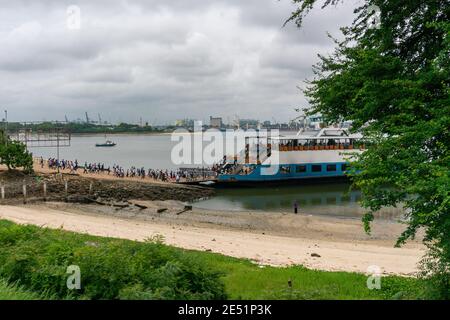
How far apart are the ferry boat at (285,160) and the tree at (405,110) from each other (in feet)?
119

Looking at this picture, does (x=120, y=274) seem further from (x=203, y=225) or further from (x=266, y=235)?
(x=203, y=225)

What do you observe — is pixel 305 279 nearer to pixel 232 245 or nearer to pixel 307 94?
pixel 307 94

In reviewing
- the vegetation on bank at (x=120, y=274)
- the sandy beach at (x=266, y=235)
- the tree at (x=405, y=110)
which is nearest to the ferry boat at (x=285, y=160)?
the sandy beach at (x=266, y=235)

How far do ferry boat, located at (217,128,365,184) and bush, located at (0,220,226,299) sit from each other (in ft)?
131

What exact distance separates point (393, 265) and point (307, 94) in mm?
9127

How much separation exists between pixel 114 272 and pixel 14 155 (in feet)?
130

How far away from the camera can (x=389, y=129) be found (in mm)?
8516

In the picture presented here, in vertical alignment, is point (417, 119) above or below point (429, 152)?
above

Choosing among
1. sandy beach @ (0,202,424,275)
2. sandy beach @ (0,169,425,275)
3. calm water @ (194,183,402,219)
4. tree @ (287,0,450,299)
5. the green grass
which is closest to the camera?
tree @ (287,0,450,299)

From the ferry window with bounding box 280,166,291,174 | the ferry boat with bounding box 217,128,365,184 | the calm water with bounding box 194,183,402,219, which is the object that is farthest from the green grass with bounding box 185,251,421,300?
the ferry window with bounding box 280,166,291,174

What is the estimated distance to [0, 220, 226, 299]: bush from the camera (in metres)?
6.14

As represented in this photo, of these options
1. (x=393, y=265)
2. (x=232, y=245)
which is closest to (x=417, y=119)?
(x=393, y=265)

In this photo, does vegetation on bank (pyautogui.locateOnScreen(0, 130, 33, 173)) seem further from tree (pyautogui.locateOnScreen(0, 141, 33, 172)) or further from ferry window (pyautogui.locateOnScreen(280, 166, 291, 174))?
ferry window (pyautogui.locateOnScreen(280, 166, 291, 174))
